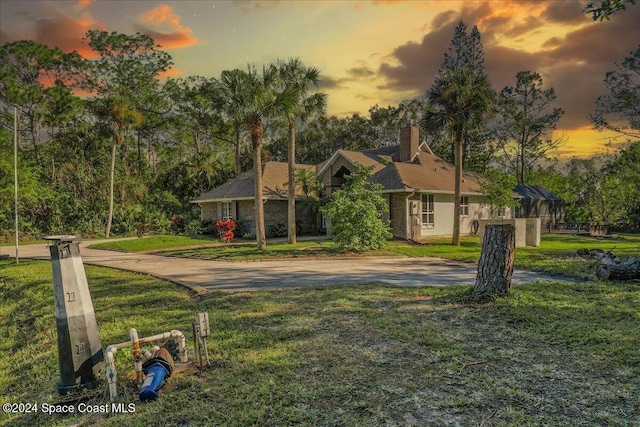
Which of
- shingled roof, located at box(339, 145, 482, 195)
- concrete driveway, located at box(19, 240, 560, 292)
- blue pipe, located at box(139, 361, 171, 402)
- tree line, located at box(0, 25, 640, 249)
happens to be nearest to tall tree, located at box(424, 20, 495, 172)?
tree line, located at box(0, 25, 640, 249)

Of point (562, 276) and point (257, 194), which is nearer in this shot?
point (562, 276)

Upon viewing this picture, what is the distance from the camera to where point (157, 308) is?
770 centimetres

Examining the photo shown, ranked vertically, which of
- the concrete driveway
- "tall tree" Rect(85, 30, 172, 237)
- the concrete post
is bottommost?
the concrete driveway

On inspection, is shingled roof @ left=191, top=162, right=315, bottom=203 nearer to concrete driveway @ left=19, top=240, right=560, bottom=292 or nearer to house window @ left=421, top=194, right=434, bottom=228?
house window @ left=421, top=194, right=434, bottom=228

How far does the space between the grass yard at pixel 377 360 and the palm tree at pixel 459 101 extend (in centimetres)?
1354

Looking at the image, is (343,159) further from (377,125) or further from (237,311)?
(377,125)

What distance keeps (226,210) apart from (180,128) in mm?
19913

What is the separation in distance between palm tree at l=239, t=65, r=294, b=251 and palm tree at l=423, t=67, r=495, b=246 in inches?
316

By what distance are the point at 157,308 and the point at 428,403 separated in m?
5.59

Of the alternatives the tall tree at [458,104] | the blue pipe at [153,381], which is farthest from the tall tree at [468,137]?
the blue pipe at [153,381]

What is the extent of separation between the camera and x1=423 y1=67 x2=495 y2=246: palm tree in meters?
20.2

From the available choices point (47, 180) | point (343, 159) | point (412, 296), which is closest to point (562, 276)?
point (412, 296)

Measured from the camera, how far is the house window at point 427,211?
23984 mm

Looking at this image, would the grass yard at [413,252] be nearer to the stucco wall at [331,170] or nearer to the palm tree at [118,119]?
the stucco wall at [331,170]
